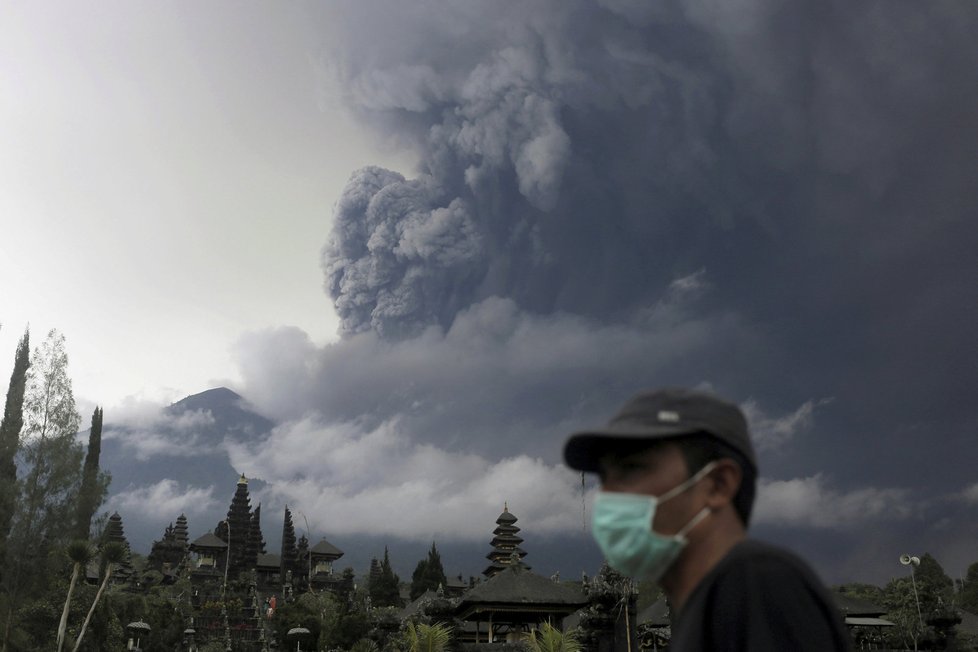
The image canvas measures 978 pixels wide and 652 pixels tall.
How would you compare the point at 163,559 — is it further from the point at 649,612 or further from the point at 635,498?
the point at 635,498

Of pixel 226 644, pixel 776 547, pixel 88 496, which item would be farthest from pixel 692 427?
pixel 226 644

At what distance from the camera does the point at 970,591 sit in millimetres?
60500

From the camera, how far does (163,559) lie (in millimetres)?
86312

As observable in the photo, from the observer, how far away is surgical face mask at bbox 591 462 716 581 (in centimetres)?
171

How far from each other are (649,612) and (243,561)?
66610 millimetres

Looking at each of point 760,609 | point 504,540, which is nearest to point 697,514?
point 760,609

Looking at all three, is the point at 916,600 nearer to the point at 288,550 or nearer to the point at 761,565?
the point at 761,565

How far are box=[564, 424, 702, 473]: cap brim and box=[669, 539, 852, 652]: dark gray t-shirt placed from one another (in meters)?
0.30

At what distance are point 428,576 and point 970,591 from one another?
48.0m

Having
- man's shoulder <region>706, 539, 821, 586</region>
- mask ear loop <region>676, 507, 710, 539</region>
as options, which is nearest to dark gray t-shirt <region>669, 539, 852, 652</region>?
man's shoulder <region>706, 539, 821, 586</region>

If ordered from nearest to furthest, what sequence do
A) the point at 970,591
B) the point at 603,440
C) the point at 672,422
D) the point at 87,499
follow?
the point at 672,422
the point at 603,440
the point at 87,499
the point at 970,591

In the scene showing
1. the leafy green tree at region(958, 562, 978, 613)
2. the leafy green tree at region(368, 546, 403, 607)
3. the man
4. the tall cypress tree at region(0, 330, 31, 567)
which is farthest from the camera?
the leafy green tree at region(368, 546, 403, 607)

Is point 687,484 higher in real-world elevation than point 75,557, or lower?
lower

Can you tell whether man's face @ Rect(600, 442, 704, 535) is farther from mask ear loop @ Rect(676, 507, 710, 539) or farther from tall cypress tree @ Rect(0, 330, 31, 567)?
tall cypress tree @ Rect(0, 330, 31, 567)
